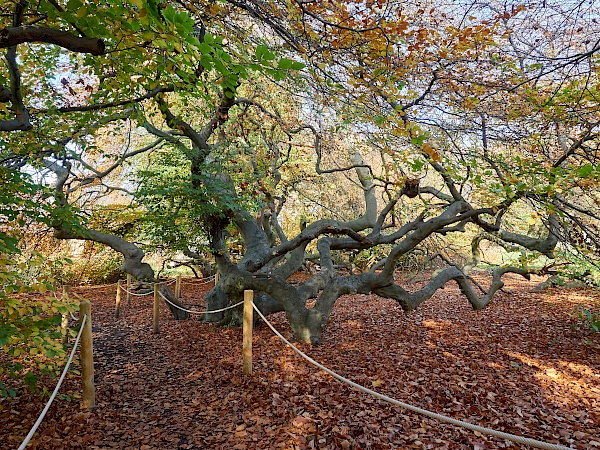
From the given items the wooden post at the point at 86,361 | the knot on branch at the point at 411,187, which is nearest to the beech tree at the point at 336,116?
the knot on branch at the point at 411,187

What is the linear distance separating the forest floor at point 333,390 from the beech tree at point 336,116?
3.28 ft

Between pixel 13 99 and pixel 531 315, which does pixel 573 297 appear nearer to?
pixel 531 315

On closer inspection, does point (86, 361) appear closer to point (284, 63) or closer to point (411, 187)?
point (284, 63)

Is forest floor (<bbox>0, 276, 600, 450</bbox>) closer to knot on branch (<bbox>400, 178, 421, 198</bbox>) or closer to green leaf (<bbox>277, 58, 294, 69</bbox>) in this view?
knot on branch (<bbox>400, 178, 421, 198</bbox>)

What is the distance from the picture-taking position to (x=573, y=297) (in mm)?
11203

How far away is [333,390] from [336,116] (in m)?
4.77

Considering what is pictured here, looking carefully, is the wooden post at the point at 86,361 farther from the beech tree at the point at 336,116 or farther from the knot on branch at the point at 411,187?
the knot on branch at the point at 411,187

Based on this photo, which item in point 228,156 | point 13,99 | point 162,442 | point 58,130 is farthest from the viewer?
point 228,156

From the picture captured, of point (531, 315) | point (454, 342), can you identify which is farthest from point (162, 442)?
point (531, 315)

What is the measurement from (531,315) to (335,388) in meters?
6.39

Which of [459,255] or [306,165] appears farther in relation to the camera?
[459,255]

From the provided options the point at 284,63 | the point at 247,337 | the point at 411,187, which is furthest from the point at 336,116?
the point at 284,63

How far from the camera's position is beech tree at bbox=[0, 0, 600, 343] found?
4199 mm

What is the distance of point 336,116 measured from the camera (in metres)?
7.24
